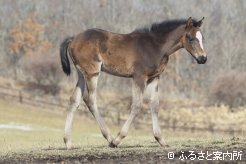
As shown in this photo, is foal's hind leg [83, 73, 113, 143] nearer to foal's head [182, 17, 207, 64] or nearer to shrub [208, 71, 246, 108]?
foal's head [182, 17, 207, 64]

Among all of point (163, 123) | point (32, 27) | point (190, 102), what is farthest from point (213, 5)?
point (163, 123)

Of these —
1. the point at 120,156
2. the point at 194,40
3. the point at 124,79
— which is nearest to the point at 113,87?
the point at 124,79

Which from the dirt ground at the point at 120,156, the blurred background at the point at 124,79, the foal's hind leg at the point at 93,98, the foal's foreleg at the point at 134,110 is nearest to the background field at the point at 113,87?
the dirt ground at the point at 120,156

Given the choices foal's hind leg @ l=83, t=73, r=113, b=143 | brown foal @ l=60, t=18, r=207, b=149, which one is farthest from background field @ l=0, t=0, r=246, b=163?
brown foal @ l=60, t=18, r=207, b=149

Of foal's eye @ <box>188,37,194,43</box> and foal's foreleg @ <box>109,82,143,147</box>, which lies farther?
foal's eye @ <box>188,37,194,43</box>

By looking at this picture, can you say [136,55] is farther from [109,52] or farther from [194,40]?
[194,40]

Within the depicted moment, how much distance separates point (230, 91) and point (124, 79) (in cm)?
1266

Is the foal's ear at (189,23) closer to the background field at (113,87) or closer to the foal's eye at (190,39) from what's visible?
the foal's eye at (190,39)

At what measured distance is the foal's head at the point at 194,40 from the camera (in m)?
13.0

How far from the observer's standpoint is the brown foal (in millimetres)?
13180

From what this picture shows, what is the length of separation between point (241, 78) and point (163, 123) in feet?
53.7

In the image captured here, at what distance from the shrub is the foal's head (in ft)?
158

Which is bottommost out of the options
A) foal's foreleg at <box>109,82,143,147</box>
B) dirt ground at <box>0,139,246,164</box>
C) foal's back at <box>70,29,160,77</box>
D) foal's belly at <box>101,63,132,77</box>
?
dirt ground at <box>0,139,246,164</box>

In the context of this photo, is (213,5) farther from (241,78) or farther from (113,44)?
(113,44)
